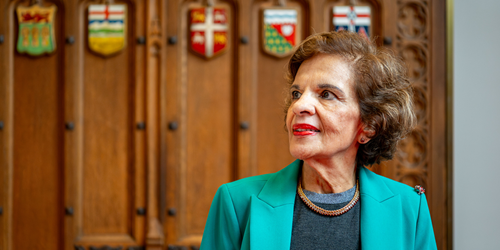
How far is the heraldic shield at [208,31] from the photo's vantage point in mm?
2402

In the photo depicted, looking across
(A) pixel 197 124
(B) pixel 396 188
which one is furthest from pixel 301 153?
(A) pixel 197 124

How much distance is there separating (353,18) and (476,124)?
3.16ft

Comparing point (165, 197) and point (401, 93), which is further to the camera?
point (165, 197)

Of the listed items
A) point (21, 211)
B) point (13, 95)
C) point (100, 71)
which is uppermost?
point (100, 71)

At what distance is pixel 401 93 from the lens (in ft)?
3.36

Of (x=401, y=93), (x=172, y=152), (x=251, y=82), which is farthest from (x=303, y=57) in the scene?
(x=172, y=152)

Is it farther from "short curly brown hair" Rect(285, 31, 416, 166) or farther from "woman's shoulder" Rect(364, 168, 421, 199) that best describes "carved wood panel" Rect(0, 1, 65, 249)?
"woman's shoulder" Rect(364, 168, 421, 199)

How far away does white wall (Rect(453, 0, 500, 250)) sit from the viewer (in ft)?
7.73

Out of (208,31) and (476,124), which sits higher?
(208,31)

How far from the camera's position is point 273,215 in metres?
0.96

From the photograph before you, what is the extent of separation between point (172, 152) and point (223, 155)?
1.01ft

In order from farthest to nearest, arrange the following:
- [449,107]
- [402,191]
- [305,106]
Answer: [449,107] < [402,191] < [305,106]

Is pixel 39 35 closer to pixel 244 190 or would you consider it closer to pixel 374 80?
pixel 244 190

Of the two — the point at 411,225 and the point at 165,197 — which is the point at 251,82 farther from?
the point at 411,225
